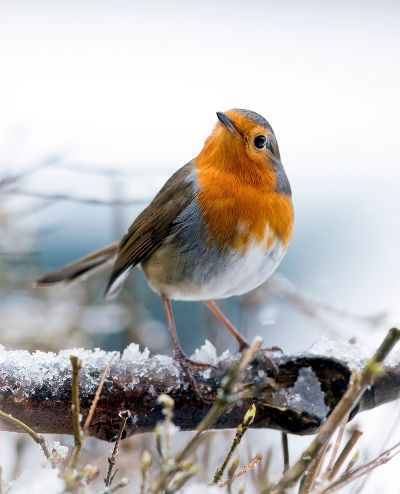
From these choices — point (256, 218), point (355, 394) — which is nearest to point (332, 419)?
point (355, 394)

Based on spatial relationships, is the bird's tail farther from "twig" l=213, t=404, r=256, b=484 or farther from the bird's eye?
"twig" l=213, t=404, r=256, b=484

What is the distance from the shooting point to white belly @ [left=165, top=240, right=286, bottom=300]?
264cm

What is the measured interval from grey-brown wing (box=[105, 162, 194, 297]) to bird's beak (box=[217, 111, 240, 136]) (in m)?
0.28

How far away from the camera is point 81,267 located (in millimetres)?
3256

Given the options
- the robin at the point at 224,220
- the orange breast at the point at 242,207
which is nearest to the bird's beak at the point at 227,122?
the robin at the point at 224,220

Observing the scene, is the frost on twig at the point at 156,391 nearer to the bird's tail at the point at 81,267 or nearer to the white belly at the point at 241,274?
the white belly at the point at 241,274

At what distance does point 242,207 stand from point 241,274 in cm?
25

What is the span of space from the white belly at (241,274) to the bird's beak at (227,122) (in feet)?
1.47

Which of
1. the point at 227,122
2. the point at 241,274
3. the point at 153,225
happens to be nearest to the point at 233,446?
the point at 241,274

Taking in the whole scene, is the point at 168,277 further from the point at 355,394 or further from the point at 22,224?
the point at 355,394

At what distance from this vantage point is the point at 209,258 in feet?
8.84

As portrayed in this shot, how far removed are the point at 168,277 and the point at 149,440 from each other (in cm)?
64

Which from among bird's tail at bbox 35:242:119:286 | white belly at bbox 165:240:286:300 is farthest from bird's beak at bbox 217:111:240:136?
bird's tail at bbox 35:242:119:286

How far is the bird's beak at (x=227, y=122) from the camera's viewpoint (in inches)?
106
